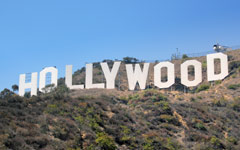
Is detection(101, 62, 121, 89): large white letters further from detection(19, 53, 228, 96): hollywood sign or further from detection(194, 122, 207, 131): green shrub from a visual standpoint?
detection(194, 122, 207, 131): green shrub

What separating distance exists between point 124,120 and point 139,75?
582 inches

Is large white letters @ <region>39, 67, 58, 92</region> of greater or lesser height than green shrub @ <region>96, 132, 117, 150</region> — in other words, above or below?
above

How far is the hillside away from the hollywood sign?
163 cm

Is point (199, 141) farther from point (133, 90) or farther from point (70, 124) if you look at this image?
point (133, 90)

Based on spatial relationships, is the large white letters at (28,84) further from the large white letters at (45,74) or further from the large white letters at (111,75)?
the large white letters at (111,75)

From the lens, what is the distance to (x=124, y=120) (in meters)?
33.9

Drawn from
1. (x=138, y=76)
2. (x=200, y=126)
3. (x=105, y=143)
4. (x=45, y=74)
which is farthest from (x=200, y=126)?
(x=45, y=74)

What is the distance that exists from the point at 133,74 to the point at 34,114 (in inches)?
900

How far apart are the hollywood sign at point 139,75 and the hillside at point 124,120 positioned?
5.35 feet

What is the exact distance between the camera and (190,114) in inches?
1533

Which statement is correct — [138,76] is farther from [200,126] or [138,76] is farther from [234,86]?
[200,126]

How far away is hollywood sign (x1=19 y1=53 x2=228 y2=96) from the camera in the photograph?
4569cm

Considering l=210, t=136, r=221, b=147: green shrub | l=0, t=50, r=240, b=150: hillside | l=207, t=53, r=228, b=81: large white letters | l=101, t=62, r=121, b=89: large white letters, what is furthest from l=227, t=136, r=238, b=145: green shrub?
l=101, t=62, r=121, b=89: large white letters

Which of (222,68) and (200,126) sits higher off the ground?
(222,68)
